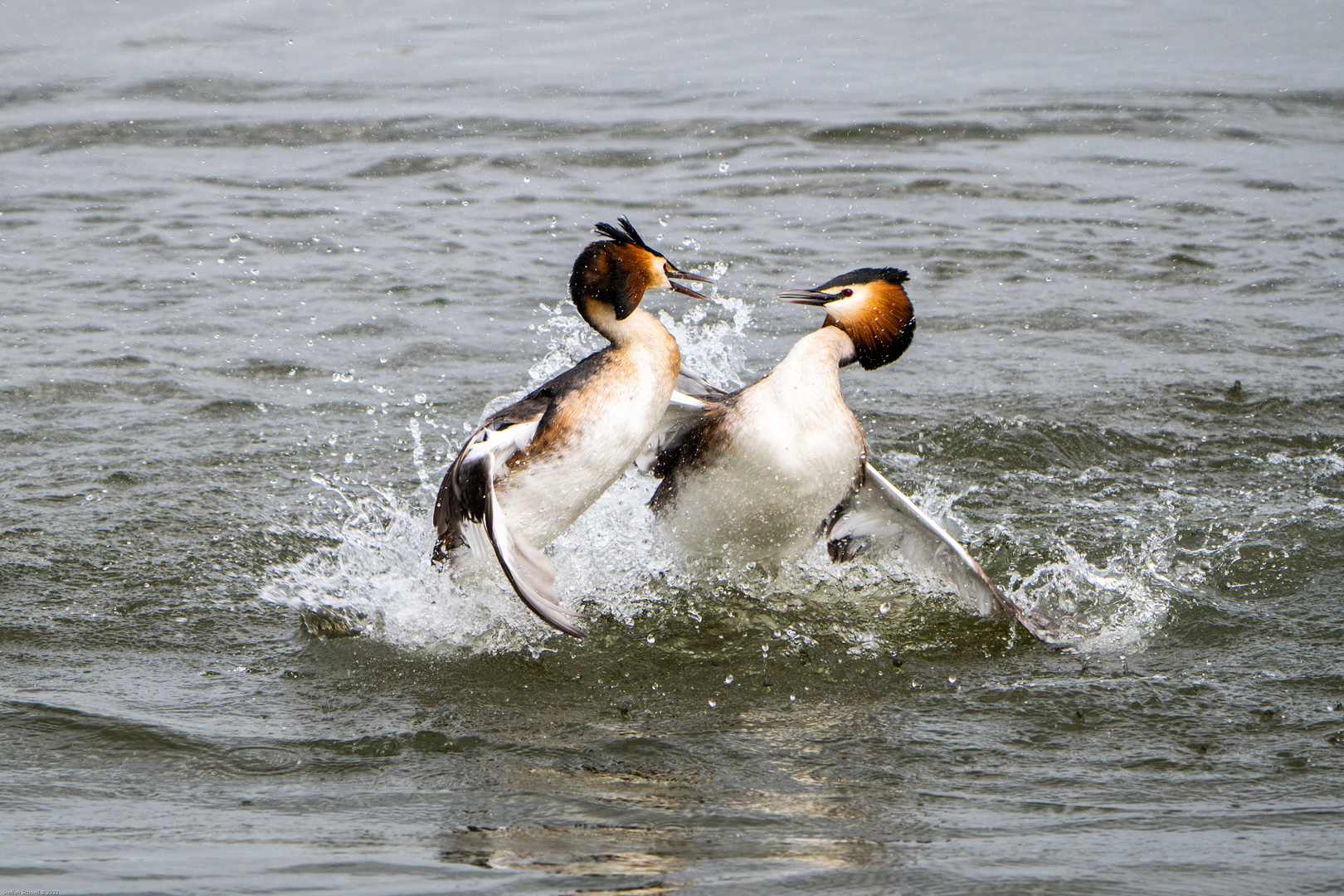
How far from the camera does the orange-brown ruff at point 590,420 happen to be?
5.61 meters

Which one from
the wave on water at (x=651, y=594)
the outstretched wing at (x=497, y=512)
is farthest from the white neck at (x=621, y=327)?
the wave on water at (x=651, y=594)

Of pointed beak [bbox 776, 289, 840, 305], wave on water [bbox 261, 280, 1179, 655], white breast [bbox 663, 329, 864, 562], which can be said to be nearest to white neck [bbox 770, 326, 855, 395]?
white breast [bbox 663, 329, 864, 562]

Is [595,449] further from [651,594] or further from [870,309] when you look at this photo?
[870,309]

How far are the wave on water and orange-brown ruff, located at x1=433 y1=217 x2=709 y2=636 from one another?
0.30 m

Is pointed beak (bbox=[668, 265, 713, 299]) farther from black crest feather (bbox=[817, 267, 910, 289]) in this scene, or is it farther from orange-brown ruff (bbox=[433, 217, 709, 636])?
black crest feather (bbox=[817, 267, 910, 289])

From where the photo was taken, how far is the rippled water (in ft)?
13.2

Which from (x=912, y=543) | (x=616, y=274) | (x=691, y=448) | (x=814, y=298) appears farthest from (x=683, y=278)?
(x=912, y=543)

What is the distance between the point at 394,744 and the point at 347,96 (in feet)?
49.9

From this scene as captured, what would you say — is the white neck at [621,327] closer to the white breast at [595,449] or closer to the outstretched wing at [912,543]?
the white breast at [595,449]

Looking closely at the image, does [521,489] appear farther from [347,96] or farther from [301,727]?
[347,96]

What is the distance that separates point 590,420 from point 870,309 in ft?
4.02

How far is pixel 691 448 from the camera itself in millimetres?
6074

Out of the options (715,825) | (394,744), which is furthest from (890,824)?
(394,744)

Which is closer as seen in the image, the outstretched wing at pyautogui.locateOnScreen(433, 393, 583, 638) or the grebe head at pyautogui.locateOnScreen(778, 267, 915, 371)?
the outstretched wing at pyautogui.locateOnScreen(433, 393, 583, 638)
